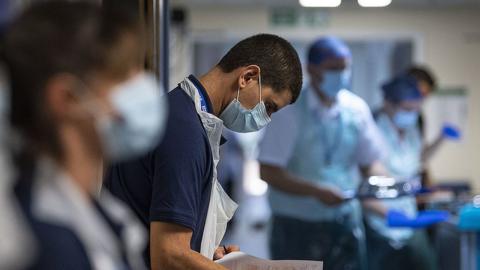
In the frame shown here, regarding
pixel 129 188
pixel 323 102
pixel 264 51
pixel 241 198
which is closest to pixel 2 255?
pixel 129 188

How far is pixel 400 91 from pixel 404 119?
0.58ft

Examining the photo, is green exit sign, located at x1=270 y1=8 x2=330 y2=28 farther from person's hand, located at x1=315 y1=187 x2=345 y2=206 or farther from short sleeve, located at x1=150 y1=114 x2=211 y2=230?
short sleeve, located at x1=150 y1=114 x2=211 y2=230

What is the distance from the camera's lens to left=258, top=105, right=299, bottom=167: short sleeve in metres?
3.53

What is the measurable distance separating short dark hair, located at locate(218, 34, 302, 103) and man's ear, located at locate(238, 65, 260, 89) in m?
0.01

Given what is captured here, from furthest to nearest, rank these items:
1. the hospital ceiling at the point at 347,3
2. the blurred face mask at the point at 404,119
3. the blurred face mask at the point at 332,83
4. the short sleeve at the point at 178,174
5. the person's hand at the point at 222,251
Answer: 1. the hospital ceiling at the point at 347,3
2. the blurred face mask at the point at 404,119
3. the blurred face mask at the point at 332,83
4. the person's hand at the point at 222,251
5. the short sleeve at the point at 178,174

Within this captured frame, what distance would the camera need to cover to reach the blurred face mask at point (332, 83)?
3697 millimetres

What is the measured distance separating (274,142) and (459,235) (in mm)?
1208

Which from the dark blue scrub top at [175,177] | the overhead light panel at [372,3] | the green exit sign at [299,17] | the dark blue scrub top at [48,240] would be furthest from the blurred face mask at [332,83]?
the green exit sign at [299,17]

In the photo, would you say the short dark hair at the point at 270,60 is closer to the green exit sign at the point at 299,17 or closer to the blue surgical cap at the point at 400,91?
the blue surgical cap at the point at 400,91

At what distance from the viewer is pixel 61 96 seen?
97cm

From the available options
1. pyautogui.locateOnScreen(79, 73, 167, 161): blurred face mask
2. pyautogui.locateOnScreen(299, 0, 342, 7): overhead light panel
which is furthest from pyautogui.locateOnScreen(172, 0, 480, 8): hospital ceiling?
pyautogui.locateOnScreen(79, 73, 167, 161): blurred face mask

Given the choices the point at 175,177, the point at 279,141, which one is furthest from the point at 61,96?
the point at 279,141

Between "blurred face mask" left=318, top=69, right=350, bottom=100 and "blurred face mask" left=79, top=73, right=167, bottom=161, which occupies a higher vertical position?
"blurred face mask" left=79, top=73, right=167, bottom=161

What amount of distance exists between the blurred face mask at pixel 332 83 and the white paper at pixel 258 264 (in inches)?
72.3
